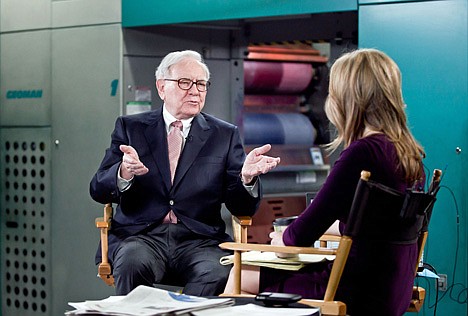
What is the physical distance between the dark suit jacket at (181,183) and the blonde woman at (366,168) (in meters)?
1.26

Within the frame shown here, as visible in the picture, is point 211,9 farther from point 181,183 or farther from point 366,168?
point 366,168

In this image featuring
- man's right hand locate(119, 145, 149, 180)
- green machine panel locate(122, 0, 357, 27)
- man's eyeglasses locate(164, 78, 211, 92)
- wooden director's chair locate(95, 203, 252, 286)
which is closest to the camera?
man's right hand locate(119, 145, 149, 180)

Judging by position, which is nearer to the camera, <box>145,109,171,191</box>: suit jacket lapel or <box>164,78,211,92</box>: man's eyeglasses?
<box>145,109,171,191</box>: suit jacket lapel

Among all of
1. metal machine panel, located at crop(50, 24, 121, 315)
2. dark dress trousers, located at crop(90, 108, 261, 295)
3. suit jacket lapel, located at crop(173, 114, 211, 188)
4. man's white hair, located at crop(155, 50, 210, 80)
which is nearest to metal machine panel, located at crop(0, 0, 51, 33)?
metal machine panel, located at crop(50, 24, 121, 315)

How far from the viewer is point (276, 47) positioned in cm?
809

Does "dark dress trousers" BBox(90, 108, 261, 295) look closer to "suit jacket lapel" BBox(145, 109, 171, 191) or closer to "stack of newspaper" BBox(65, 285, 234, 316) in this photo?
"suit jacket lapel" BBox(145, 109, 171, 191)

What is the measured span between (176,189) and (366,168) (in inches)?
63.3

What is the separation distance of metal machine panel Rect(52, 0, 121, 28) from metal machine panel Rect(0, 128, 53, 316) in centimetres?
81

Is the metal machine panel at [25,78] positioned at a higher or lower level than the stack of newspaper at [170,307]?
higher

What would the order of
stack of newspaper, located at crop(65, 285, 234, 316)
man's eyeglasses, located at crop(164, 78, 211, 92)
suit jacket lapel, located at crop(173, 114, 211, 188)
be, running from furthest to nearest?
man's eyeglasses, located at crop(164, 78, 211, 92) → suit jacket lapel, located at crop(173, 114, 211, 188) → stack of newspaper, located at crop(65, 285, 234, 316)

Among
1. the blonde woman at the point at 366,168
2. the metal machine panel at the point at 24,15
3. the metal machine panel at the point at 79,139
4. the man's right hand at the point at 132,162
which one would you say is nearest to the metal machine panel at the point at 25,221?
the metal machine panel at the point at 79,139

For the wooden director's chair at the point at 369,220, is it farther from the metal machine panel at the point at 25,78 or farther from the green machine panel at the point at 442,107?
the metal machine panel at the point at 25,78

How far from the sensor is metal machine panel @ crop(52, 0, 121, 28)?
20.9ft

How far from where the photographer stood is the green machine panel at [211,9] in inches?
219
